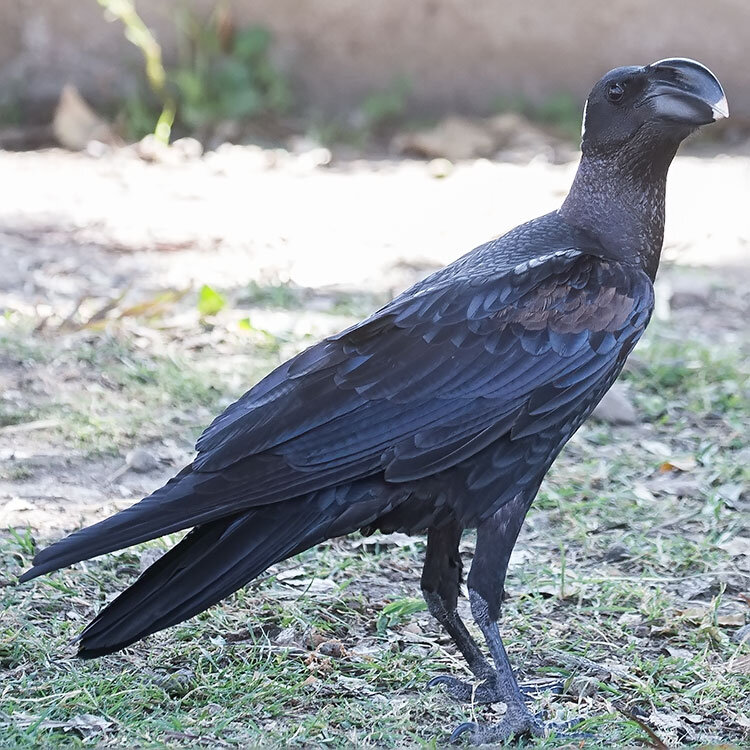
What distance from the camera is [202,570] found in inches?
105

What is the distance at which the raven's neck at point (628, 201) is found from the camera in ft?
10.4

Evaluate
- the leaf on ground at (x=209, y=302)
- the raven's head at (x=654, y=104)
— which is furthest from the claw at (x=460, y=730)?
the leaf on ground at (x=209, y=302)

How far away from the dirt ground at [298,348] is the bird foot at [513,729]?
0.19 feet

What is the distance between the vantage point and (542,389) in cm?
Answer: 289

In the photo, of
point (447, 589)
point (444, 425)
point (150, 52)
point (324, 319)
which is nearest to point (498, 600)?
point (447, 589)

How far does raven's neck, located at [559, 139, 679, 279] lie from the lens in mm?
3180

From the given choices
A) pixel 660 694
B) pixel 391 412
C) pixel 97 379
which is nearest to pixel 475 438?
pixel 391 412

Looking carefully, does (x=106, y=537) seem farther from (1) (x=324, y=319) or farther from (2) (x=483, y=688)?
(1) (x=324, y=319)

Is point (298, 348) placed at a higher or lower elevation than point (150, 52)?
lower

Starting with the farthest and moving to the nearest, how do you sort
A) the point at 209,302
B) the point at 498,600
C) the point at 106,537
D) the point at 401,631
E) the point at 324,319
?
1. the point at 324,319
2. the point at 209,302
3. the point at 401,631
4. the point at 498,600
5. the point at 106,537

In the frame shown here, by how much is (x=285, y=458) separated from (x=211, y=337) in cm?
249

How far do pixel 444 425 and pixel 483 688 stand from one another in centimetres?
67

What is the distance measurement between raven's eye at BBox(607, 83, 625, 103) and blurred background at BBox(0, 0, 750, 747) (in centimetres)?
131

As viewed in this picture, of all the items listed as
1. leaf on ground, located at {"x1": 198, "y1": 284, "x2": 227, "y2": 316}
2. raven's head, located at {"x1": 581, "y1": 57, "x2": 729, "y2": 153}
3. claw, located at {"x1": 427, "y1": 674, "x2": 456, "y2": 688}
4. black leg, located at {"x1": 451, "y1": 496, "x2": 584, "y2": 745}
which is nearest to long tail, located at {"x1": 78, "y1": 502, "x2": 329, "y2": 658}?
black leg, located at {"x1": 451, "y1": 496, "x2": 584, "y2": 745}
